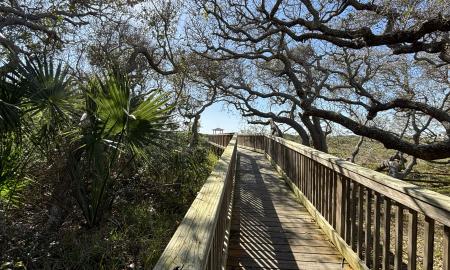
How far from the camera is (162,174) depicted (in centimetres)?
708

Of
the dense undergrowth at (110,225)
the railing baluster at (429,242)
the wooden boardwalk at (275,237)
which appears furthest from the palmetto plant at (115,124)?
the railing baluster at (429,242)

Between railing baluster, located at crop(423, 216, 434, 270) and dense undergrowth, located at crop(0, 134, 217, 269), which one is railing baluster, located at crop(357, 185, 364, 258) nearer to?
railing baluster, located at crop(423, 216, 434, 270)

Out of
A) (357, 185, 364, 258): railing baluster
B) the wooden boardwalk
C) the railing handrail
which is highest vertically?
the railing handrail

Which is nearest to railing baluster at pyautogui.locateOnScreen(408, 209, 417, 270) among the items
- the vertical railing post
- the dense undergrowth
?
the vertical railing post

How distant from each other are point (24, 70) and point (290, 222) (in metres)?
3.84

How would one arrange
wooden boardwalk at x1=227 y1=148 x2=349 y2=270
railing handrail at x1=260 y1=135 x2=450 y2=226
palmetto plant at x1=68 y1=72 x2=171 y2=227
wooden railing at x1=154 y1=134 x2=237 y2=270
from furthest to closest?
palmetto plant at x1=68 y1=72 x2=171 y2=227 < wooden boardwalk at x1=227 y1=148 x2=349 y2=270 < railing handrail at x1=260 y1=135 x2=450 y2=226 < wooden railing at x1=154 y1=134 x2=237 y2=270

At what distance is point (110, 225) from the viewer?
497 centimetres

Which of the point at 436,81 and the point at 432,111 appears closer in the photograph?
the point at 432,111

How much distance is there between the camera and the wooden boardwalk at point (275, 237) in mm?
3809

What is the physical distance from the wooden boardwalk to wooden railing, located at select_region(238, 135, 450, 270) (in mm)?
157

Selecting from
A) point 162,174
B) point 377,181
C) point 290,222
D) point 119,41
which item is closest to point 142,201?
point 162,174

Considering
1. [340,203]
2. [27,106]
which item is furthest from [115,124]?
[340,203]

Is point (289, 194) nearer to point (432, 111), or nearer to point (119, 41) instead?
point (432, 111)

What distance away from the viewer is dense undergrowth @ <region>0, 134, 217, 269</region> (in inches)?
157
